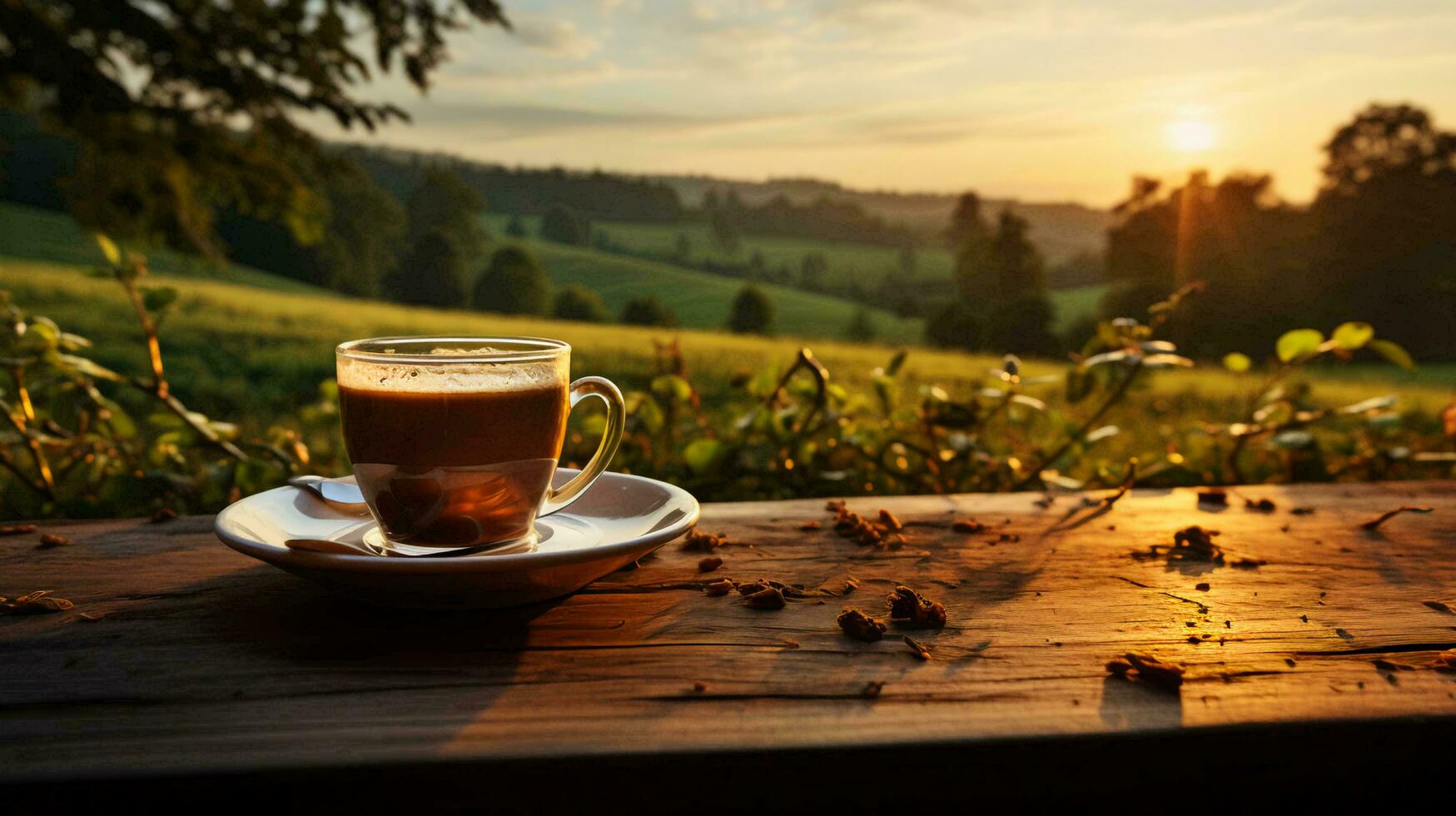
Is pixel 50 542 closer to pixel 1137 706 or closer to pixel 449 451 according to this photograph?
pixel 449 451

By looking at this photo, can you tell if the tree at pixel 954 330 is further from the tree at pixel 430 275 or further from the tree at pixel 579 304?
the tree at pixel 430 275

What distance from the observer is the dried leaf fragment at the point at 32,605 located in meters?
1.15

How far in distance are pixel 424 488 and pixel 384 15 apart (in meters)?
6.36

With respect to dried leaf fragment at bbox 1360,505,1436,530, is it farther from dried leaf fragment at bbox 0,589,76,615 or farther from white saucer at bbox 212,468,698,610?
dried leaf fragment at bbox 0,589,76,615

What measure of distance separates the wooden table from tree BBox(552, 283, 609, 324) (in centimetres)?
4342

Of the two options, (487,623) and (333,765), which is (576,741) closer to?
(333,765)

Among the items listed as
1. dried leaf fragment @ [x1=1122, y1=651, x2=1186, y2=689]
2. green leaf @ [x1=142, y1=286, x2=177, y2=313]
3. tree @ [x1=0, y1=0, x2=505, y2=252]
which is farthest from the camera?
tree @ [x1=0, y1=0, x2=505, y2=252]

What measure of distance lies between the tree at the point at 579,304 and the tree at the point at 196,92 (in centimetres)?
3684

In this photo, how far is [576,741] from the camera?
82cm

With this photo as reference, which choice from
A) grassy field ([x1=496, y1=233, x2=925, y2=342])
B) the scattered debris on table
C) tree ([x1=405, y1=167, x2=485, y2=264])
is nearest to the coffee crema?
the scattered debris on table

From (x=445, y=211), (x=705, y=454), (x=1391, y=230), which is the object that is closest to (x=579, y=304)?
(x=445, y=211)

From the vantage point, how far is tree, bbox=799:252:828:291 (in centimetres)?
5206

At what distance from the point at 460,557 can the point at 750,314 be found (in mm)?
42273

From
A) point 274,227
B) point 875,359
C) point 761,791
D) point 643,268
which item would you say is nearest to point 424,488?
point 761,791
